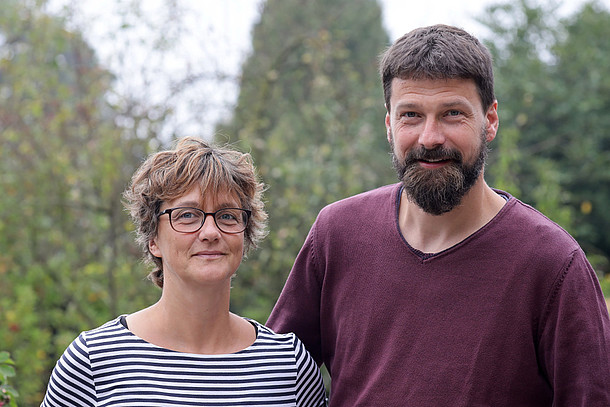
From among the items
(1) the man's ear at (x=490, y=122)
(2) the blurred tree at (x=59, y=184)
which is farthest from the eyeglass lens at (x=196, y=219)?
(2) the blurred tree at (x=59, y=184)

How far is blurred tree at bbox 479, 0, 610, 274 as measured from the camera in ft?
31.5

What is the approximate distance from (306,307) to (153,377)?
1.95ft

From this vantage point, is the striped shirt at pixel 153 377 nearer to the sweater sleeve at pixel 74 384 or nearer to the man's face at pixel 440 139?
the sweater sleeve at pixel 74 384

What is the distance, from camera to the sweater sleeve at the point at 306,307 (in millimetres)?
2445

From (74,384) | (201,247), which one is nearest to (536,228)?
(201,247)

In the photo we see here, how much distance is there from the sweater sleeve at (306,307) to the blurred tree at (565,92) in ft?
22.8

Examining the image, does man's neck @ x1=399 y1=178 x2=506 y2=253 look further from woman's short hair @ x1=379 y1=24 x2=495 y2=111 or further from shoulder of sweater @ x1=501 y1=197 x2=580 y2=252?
woman's short hair @ x1=379 y1=24 x2=495 y2=111

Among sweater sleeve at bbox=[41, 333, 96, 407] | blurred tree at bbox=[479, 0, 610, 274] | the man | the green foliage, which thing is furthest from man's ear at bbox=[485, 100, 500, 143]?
blurred tree at bbox=[479, 0, 610, 274]

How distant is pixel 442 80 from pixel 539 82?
27.4 ft

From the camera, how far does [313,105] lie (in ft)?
18.4

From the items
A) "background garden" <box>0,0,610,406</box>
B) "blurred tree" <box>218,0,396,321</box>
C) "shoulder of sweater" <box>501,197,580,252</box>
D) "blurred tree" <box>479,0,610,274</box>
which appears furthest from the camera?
"blurred tree" <box>479,0,610,274</box>

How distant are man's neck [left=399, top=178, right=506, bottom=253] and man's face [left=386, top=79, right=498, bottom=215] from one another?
4 cm

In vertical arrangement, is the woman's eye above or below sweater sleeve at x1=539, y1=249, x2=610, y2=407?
above

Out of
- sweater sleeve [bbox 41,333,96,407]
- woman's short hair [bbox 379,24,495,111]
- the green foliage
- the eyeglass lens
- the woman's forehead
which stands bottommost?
the green foliage
